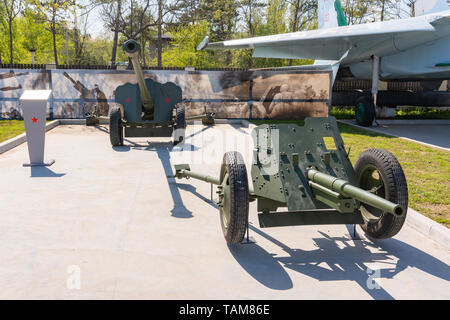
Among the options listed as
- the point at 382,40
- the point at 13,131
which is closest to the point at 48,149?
the point at 13,131

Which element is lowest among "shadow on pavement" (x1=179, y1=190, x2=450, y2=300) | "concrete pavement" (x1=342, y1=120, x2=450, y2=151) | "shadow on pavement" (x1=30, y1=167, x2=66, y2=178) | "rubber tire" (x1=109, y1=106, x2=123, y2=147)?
"shadow on pavement" (x1=179, y1=190, x2=450, y2=300)

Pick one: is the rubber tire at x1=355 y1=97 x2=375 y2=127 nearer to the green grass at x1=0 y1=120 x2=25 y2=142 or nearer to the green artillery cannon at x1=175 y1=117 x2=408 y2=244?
the green artillery cannon at x1=175 y1=117 x2=408 y2=244

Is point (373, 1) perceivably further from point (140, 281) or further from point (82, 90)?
point (140, 281)

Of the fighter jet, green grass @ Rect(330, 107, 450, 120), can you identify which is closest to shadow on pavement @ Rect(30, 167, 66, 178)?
the fighter jet

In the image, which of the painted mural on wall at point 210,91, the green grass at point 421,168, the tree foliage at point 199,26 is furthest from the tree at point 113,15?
the green grass at point 421,168

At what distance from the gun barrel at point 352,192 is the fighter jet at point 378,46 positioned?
898cm

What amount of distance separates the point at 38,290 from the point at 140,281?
0.74 m

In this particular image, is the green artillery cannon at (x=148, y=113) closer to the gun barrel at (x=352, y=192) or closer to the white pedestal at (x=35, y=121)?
the white pedestal at (x=35, y=121)

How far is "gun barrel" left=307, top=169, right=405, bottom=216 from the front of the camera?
9.87 ft

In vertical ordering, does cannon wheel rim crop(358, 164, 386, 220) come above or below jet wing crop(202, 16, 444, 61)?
below

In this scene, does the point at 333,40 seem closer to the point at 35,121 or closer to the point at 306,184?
the point at 35,121

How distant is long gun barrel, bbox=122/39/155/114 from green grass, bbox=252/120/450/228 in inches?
160

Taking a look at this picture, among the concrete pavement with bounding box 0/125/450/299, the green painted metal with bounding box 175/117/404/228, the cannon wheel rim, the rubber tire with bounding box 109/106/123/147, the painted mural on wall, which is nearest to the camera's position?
the concrete pavement with bounding box 0/125/450/299

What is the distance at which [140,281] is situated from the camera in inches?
134
